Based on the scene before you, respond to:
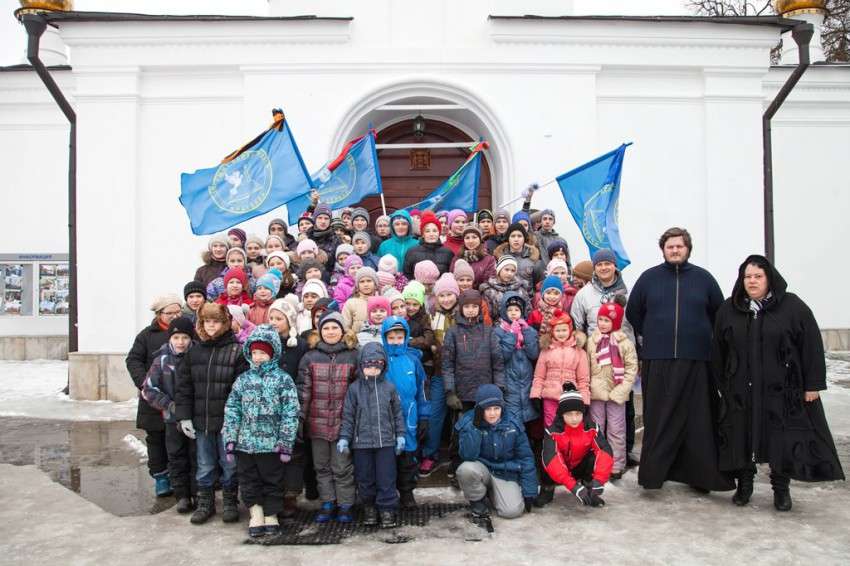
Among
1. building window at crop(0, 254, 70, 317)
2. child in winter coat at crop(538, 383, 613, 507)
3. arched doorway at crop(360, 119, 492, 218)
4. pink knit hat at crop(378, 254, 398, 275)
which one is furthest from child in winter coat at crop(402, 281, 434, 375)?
building window at crop(0, 254, 70, 317)

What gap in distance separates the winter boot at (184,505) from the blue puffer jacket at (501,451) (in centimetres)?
194

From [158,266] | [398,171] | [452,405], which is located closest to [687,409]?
[452,405]

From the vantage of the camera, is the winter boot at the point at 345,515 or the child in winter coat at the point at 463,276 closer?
the winter boot at the point at 345,515

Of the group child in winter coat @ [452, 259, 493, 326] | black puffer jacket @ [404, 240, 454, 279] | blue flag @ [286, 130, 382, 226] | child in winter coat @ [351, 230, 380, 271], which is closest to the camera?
child in winter coat @ [452, 259, 493, 326]

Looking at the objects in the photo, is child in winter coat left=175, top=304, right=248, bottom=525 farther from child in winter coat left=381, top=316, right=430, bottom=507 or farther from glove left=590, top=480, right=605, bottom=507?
glove left=590, top=480, right=605, bottom=507

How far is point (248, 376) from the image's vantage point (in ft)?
13.6

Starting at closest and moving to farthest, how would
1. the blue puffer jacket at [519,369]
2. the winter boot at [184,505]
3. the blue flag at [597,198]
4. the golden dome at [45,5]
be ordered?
the winter boot at [184,505]
the blue puffer jacket at [519,369]
the blue flag at [597,198]
the golden dome at [45,5]

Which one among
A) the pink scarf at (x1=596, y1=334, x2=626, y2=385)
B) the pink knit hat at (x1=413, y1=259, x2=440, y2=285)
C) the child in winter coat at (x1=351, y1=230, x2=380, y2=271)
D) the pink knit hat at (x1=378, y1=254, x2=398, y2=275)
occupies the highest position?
the child in winter coat at (x1=351, y1=230, x2=380, y2=271)

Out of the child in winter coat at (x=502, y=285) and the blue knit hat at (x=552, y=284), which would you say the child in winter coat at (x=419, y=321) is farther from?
the blue knit hat at (x=552, y=284)

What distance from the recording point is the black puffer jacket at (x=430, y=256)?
6289 millimetres

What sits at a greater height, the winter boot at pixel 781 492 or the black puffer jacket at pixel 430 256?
the black puffer jacket at pixel 430 256

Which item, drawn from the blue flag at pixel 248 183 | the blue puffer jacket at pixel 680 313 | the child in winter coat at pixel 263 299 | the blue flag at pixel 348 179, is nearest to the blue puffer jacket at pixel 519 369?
the blue puffer jacket at pixel 680 313

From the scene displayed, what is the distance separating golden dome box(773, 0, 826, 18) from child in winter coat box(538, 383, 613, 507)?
937cm

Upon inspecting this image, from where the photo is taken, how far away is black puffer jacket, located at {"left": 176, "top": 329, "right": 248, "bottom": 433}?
4.25 metres
